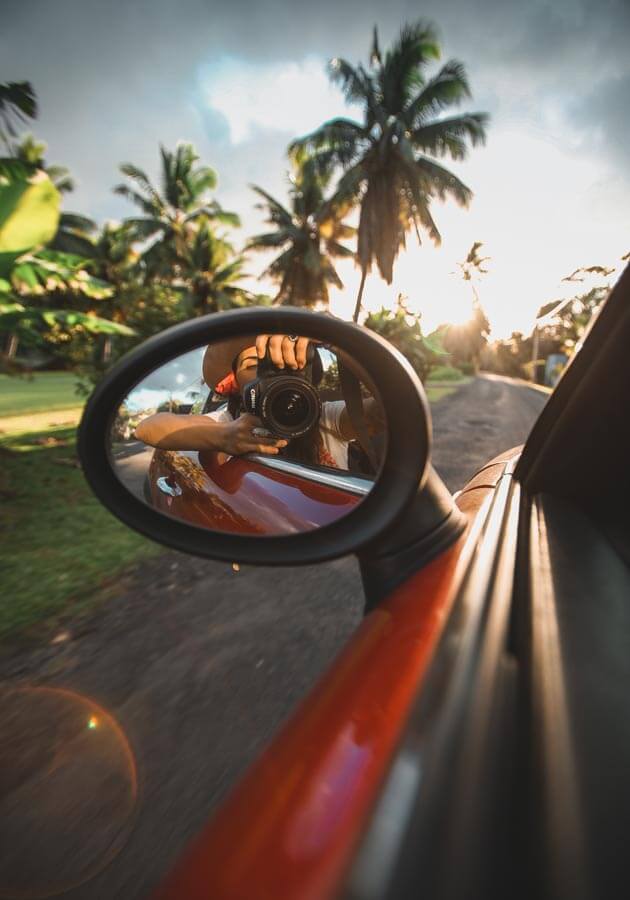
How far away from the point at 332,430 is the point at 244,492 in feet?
1.94

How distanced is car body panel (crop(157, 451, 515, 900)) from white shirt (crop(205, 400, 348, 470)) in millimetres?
576

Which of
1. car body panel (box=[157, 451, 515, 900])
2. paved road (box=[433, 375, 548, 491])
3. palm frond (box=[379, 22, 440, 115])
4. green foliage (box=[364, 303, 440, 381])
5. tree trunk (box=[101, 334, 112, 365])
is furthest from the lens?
palm frond (box=[379, 22, 440, 115])

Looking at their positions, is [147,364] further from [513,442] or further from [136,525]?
[513,442]

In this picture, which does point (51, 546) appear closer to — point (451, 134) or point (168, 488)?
point (168, 488)

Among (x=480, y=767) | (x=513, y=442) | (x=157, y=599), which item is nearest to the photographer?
(x=480, y=767)

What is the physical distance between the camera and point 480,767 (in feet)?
1.65

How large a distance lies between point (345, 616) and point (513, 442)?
26.4ft

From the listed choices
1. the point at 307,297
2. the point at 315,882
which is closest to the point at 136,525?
the point at 315,882

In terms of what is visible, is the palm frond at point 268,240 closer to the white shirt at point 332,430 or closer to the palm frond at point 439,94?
the palm frond at point 439,94

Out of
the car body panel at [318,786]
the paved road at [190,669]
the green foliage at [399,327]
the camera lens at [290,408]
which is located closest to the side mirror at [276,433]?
the camera lens at [290,408]

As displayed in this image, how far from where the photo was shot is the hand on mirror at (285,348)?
113 centimetres

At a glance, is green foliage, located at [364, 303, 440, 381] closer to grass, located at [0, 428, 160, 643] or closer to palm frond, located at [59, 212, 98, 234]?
grass, located at [0, 428, 160, 643]

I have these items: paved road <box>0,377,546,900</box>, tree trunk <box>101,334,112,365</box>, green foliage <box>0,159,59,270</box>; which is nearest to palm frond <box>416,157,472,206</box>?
tree trunk <box>101,334,112,365</box>

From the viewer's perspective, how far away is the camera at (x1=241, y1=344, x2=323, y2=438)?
1.17 meters
